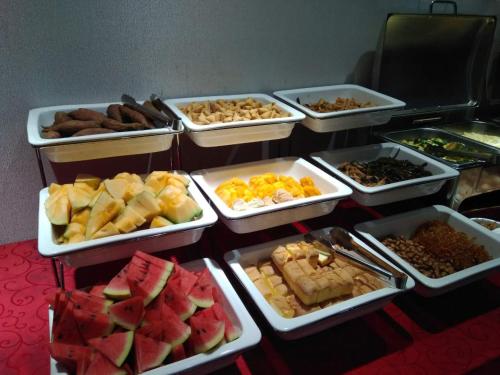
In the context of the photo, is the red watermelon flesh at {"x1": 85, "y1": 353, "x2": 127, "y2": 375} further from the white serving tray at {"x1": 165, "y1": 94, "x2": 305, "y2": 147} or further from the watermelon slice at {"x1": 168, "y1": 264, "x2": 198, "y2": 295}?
the white serving tray at {"x1": 165, "y1": 94, "x2": 305, "y2": 147}

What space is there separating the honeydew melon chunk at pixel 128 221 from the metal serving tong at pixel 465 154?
4.35ft

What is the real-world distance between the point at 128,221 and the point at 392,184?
850 millimetres

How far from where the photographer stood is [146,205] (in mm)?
1000

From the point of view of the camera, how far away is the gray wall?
3.97 feet

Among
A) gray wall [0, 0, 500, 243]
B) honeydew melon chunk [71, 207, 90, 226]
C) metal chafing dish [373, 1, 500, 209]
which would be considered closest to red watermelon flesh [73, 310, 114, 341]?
honeydew melon chunk [71, 207, 90, 226]

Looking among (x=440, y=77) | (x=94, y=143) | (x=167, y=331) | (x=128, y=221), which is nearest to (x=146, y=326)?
(x=167, y=331)

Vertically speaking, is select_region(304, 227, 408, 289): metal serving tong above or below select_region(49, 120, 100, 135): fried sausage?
below

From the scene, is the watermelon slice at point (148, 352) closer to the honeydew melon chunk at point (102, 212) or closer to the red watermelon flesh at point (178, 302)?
the red watermelon flesh at point (178, 302)

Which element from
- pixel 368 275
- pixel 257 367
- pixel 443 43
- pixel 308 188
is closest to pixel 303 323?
pixel 257 367

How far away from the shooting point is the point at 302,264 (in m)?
1.13

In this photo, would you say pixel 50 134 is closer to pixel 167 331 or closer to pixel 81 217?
pixel 81 217

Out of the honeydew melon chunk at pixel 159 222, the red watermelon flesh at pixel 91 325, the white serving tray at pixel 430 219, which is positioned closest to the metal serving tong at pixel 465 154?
the white serving tray at pixel 430 219

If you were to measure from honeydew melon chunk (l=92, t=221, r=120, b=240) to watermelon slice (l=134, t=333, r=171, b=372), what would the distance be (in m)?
0.25

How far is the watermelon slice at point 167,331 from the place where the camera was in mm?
849
